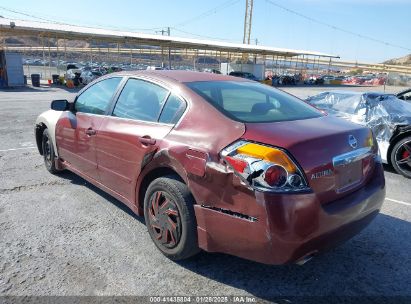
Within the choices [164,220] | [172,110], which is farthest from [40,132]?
[164,220]

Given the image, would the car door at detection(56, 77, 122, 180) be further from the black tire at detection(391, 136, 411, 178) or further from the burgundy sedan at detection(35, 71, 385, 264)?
the black tire at detection(391, 136, 411, 178)

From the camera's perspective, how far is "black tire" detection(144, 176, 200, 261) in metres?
2.77

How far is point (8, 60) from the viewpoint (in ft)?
81.7

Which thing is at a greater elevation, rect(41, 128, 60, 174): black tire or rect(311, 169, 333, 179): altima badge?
rect(311, 169, 333, 179): altima badge

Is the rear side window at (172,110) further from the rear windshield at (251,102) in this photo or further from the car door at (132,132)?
the rear windshield at (251,102)

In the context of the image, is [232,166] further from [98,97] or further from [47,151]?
[47,151]

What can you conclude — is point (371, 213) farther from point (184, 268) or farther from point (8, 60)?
point (8, 60)

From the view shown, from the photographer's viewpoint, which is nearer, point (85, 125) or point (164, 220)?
point (164, 220)

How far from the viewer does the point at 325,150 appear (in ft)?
8.40

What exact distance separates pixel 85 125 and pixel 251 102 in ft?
6.19

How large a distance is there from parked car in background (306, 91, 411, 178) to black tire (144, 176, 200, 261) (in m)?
4.41

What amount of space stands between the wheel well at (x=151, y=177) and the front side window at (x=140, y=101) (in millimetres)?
469

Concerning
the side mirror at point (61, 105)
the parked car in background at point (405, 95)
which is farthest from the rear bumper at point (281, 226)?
the parked car in background at point (405, 95)

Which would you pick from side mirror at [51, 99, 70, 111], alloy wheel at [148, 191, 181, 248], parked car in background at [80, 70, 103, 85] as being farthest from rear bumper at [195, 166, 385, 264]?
parked car in background at [80, 70, 103, 85]
